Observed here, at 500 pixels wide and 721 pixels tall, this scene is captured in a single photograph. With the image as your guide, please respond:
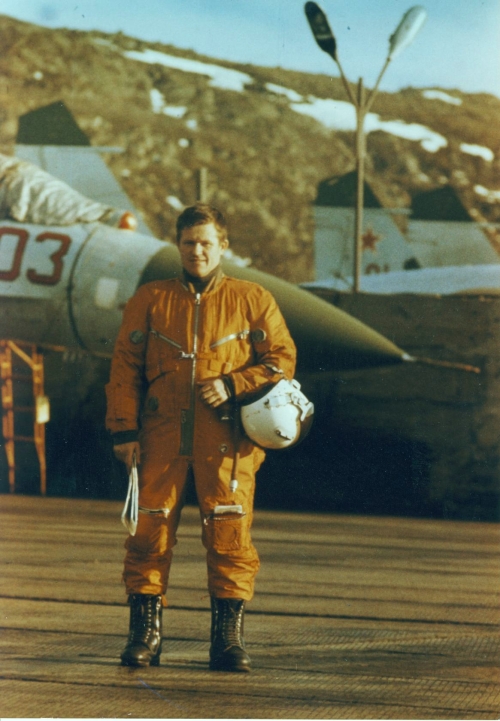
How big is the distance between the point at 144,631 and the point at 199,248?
44.4 inches

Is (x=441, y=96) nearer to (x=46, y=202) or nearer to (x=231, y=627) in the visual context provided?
(x=46, y=202)

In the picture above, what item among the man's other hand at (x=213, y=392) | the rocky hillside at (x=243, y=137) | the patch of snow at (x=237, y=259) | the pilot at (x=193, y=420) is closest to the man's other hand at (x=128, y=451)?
the pilot at (x=193, y=420)

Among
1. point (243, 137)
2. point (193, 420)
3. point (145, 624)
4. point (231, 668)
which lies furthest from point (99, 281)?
point (231, 668)

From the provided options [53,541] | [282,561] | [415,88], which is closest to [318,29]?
[415,88]

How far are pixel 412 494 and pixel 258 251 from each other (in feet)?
6.46

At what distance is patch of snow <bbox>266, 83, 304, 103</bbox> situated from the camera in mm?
6086

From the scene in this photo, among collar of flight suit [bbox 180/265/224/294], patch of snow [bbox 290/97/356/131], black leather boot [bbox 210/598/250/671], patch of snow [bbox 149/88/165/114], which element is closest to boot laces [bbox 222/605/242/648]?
black leather boot [bbox 210/598/250/671]

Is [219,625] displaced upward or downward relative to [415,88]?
downward

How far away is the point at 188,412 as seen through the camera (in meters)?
2.96

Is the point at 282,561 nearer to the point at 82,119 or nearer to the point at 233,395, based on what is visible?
the point at 233,395

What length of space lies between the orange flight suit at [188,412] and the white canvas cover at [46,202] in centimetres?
383

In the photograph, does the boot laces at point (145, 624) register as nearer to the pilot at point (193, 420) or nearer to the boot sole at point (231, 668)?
the pilot at point (193, 420)

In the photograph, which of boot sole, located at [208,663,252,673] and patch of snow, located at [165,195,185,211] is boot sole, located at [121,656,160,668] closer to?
boot sole, located at [208,663,252,673]

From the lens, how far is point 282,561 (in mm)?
5047
